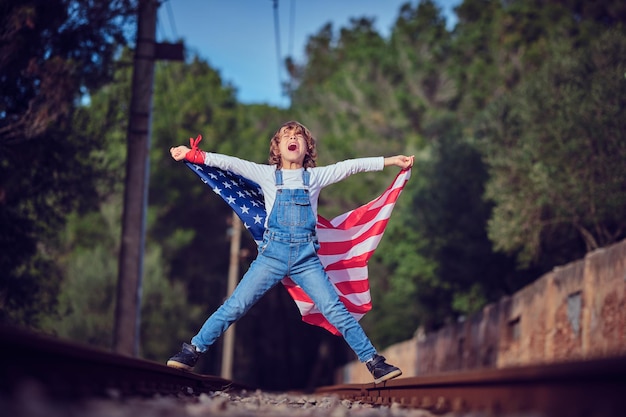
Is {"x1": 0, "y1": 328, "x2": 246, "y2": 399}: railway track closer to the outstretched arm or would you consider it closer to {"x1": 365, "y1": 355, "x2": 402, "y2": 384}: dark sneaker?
{"x1": 365, "y1": 355, "x2": 402, "y2": 384}: dark sneaker

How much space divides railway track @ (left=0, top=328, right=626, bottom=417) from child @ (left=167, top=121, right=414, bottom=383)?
4.68 ft

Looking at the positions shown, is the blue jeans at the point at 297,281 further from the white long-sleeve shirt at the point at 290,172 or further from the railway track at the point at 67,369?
the railway track at the point at 67,369

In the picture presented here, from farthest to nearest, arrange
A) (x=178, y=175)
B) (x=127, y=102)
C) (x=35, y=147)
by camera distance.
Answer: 1. (x=178, y=175)
2. (x=127, y=102)
3. (x=35, y=147)

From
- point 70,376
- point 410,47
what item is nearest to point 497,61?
point 410,47

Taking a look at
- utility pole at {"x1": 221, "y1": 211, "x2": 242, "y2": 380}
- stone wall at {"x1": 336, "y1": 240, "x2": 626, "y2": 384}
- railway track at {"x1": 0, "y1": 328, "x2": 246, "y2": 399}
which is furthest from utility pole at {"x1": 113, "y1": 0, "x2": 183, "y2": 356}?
utility pole at {"x1": 221, "y1": 211, "x2": 242, "y2": 380}

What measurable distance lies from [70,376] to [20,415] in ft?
3.43

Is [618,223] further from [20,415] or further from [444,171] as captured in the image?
[20,415]

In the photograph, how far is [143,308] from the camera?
127ft

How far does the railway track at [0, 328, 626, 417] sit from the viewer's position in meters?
2.75

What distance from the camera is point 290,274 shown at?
6.75m

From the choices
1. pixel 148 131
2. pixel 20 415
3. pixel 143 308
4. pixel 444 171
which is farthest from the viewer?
pixel 143 308

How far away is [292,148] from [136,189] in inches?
351

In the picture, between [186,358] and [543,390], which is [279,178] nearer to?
[186,358]

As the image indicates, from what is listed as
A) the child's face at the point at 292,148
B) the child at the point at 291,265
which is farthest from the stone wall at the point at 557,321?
the child's face at the point at 292,148
